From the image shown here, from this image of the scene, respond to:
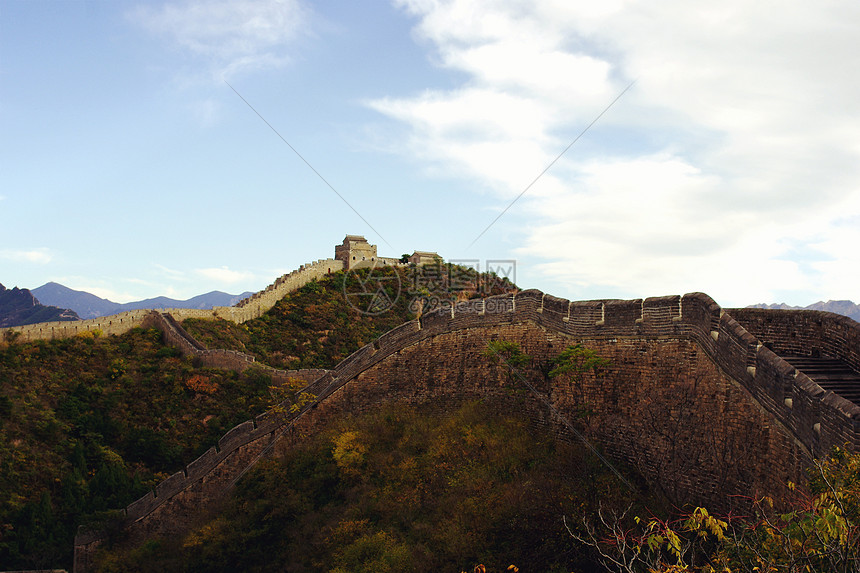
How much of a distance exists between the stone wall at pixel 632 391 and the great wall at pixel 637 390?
0.10 feet

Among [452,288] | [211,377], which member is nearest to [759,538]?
[211,377]

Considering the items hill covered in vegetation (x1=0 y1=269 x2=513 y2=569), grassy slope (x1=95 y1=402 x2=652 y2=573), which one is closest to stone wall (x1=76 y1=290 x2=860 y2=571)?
grassy slope (x1=95 y1=402 x2=652 y2=573)

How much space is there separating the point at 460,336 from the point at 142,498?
13915mm

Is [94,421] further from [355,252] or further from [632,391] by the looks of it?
[355,252]

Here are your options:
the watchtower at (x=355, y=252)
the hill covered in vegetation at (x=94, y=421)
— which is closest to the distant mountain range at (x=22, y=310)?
the watchtower at (x=355, y=252)

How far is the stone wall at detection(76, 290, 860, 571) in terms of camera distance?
9.27 meters

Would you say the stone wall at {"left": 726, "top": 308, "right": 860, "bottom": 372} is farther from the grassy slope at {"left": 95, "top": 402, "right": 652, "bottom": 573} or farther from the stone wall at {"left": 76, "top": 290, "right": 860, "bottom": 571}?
the grassy slope at {"left": 95, "top": 402, "right": 652, "bottom": 573}

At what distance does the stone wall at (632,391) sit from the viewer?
30.4 feet

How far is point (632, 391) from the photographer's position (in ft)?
43.2

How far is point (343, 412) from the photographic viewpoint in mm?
21859

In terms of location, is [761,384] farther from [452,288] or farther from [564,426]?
[452,288]
